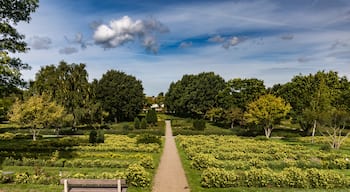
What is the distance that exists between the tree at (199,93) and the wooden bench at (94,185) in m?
59.3

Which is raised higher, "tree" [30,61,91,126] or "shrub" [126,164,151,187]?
"tree" [30,61,91,126]

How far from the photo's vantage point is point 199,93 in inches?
2729

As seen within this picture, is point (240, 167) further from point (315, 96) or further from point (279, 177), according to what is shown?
point (315, 96)

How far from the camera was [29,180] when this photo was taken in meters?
13.5

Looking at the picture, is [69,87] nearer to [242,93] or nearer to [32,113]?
[32,113]

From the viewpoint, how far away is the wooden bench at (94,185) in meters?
9.19

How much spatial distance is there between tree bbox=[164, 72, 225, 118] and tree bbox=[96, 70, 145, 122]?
10193 millimetres

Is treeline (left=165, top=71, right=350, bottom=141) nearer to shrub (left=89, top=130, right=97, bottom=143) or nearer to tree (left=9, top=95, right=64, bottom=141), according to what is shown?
shrub (left=89, top=130, right=97, bottom=143)

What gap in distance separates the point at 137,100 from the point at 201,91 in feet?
48.5

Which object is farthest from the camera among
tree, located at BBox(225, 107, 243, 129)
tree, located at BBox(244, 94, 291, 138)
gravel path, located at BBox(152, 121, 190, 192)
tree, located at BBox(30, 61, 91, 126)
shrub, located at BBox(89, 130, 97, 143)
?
tree, located at BBox(225, 107, 243, 129)

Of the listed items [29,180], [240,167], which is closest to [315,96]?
[240,167]

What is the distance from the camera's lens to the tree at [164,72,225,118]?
68.9m

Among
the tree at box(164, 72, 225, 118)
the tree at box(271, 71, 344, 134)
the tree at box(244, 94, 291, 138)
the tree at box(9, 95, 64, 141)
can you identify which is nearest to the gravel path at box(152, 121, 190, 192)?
the tree at box(9, 95, 64, 141)

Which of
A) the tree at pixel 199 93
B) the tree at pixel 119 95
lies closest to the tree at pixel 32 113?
the tree at pixel 119 95
